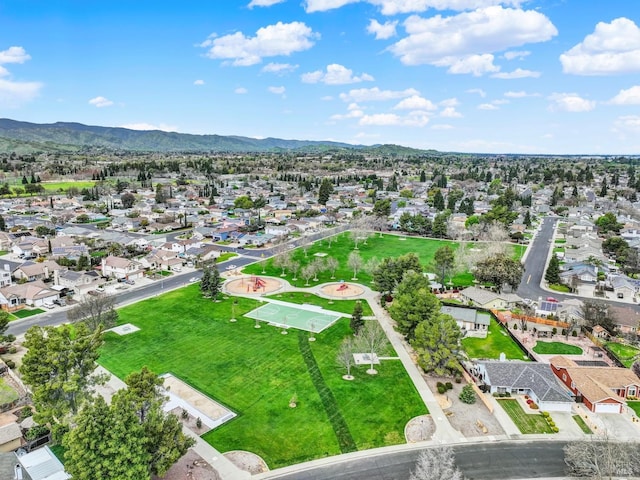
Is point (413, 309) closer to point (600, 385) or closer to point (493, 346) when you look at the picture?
point (493, 346)

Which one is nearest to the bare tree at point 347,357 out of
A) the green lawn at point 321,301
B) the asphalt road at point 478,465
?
the asphalt road at point 478,465

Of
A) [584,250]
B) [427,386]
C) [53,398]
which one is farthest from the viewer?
[584,250]

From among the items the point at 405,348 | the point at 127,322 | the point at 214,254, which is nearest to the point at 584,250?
the point at 405,348

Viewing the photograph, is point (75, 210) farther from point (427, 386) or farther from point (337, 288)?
point (427, 386)

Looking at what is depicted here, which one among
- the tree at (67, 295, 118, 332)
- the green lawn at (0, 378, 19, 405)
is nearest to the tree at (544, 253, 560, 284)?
the tree at (67, 295, 118, 332)

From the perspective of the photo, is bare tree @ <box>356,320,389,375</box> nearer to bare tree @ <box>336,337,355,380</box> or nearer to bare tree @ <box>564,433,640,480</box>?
bare tree @ <box>336,337,355,380</box>
